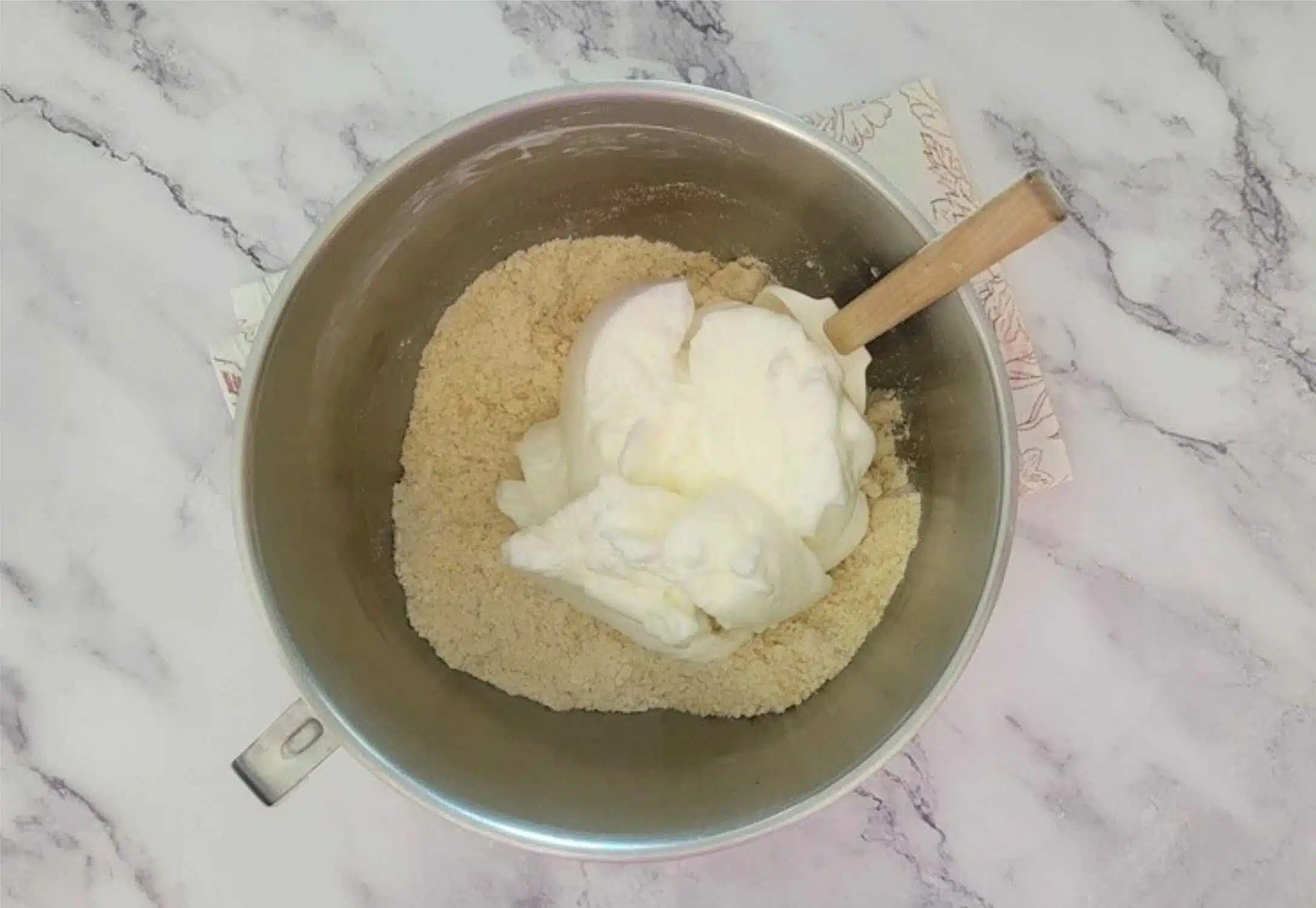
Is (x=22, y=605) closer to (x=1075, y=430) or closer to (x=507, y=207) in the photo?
(x=507, y=207)

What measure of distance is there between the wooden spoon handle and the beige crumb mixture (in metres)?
0.09

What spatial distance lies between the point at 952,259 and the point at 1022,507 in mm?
310

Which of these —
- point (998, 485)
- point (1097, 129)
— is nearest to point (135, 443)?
point (998, 485)

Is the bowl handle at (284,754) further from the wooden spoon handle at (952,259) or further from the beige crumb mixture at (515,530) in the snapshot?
the wooden spoon handle at (952,259)

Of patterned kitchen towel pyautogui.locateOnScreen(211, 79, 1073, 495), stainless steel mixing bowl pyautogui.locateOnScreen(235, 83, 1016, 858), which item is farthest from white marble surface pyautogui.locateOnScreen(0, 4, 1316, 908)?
stainless steel mixing bowl pyautogui.locateOnScreen(235, 83, 1016, 858)

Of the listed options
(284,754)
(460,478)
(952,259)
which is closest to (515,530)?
(460,478)

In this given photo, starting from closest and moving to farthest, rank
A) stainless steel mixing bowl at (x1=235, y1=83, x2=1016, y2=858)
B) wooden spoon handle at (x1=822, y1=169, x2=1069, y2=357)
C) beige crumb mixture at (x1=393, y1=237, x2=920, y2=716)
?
wooden spoon handle at (x1=822, y1=169, x2=1069, y2=357), stainless steel mixing bowl at (x1=235, y1=83, x2=1016, y2=858), beige crumb mixture at (x1=393, y1=237, x2=920, y2=716)

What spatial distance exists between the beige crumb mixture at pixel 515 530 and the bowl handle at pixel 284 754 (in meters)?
0.12

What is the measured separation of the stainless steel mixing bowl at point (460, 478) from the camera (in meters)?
0.64

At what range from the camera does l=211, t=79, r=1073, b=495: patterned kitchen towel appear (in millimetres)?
823

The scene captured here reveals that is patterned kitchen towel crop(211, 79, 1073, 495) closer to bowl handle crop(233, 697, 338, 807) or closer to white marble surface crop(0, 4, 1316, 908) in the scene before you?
white marble surface crop(0, 4, 1316, 908)

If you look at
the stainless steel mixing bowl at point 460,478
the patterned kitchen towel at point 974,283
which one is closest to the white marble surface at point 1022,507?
the patterned kitchen towel at point 974,283

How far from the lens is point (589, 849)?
637 mm

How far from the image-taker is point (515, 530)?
0.78 metres
